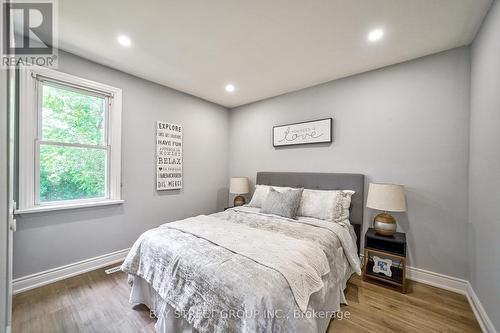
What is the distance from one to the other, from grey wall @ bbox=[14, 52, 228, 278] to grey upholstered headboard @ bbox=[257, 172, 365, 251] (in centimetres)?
127

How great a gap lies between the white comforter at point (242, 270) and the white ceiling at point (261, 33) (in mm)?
1966

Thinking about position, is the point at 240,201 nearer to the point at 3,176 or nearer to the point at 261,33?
the point at 261,33

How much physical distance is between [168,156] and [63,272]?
190cm

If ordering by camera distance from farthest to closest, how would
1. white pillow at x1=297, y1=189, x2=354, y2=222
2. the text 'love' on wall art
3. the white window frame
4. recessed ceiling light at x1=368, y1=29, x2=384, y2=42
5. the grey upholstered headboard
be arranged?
the text 'love' on wall art, the grey upholstered headboard, white pillow at x1=297, y1=189, x2=354, y2=222, the white window frame, recessed ceiling light at x1=368, y1=29, x2=384, y2=42

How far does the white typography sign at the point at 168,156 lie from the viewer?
319 cm

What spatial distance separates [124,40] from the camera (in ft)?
7.00

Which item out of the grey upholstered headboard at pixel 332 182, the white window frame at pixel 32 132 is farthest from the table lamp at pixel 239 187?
the white window frame at pixel 32 132

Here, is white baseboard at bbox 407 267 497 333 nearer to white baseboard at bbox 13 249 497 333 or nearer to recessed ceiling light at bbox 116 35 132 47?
white baseboard at bbox 13 249 497 333

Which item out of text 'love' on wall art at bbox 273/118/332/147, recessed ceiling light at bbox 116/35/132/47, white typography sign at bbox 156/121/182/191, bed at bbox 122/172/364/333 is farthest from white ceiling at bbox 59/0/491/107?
bed at bbox 122/172/364/333

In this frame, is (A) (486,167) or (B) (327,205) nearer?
(A) (486,167)

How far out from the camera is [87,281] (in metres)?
2.29

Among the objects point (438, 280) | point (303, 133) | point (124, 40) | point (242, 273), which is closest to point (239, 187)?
point (303, 133)

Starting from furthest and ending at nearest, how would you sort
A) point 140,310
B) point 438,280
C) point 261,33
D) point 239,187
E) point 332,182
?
point 239,187 → point 332,182 → point 438,280 → point 261,33 → point 140,310

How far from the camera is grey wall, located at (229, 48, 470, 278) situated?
7.14 ft
